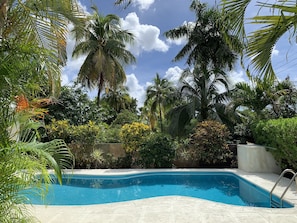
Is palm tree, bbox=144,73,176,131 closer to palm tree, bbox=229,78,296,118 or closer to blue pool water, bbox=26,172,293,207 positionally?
palm tree, bbox=229,78,296,118

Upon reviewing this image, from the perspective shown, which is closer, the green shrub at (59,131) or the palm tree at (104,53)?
the green shrub at (59,131)

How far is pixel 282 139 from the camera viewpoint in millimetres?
8453

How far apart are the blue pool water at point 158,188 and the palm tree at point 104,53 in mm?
10866

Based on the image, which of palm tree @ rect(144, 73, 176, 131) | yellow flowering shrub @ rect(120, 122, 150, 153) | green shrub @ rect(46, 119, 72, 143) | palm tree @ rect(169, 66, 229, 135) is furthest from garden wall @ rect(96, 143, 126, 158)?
palm tree @ rect(144, 73, 176, 131)

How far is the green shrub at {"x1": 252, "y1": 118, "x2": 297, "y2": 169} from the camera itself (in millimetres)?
7922

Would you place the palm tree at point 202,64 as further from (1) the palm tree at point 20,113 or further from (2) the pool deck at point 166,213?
(1) the palm tree at point 20,113

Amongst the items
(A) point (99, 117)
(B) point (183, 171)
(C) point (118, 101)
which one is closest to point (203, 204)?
(B) point (183, 171)

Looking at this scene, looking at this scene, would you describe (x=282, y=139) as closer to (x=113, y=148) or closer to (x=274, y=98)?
(x=274, y=98)

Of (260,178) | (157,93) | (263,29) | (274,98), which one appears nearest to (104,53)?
(157,93)

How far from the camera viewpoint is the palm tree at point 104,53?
19344 millimetres

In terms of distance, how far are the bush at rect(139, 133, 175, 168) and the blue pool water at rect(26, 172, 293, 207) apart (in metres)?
1.04

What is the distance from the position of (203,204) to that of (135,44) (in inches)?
654

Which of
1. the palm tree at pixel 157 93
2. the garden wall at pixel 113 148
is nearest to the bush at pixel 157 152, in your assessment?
the garden wall at pixel 113 148

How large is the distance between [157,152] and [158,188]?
2.67m
